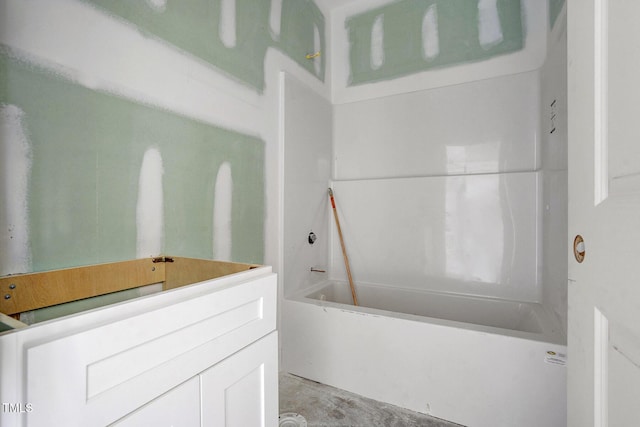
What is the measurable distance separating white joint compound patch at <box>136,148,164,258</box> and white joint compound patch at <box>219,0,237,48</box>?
0.73 m

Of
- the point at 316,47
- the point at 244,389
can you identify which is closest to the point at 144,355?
the point at 244,389

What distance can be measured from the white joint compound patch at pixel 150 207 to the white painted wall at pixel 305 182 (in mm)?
835

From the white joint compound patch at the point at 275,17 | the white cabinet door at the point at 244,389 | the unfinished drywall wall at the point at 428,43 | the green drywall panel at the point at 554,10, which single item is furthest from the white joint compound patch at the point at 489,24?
the white cabinet door at the point at 244,389

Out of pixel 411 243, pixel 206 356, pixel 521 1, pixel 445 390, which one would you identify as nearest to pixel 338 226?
pixel 411 243

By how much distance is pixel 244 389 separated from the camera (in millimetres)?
753

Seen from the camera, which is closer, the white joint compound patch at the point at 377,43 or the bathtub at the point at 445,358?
the bathtub at the point at 445,358

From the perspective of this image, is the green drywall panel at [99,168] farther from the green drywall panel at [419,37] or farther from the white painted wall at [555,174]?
the white painted wall at [555,174]

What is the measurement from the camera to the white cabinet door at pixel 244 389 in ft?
2.18

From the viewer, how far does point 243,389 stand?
2.46ft

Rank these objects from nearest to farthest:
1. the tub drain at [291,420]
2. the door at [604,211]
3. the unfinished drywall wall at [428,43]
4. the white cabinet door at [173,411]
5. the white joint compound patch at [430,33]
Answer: the door at [604,211], the white cabinet door at [173,411], the tub drain at [291,420], the unfinished drywall wall at [428,43], the white joint compound patch at [430,33]

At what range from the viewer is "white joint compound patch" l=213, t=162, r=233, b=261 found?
141 centimetres

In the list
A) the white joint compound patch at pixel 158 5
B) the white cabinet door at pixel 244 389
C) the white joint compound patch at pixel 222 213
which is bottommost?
the white cabinet door at pixel 244 389

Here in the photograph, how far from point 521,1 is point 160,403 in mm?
2734

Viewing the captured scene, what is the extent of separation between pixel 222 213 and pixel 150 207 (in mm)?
365
